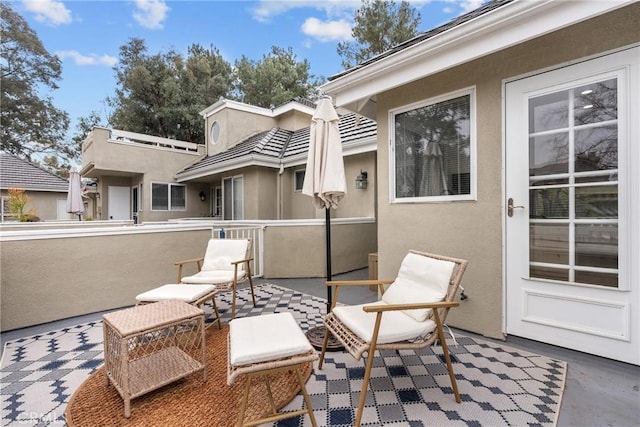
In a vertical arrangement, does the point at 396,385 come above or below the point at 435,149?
below

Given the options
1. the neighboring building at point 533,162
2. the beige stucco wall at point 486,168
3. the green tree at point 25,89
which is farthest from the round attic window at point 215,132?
the green tree at point 25,89

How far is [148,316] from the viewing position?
8.02 ft

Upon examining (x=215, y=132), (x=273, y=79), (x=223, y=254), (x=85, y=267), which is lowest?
(x=85, y=267)

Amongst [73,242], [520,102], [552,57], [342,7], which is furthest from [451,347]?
[342,7]

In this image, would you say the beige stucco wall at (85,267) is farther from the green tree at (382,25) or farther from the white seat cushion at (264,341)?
the green tree at (382,25)

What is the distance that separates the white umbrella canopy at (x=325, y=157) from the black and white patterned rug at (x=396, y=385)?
5.85 ft

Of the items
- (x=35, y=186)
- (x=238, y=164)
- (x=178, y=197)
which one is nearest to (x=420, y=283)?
(x=238, y=164)

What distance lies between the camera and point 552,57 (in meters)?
2.86

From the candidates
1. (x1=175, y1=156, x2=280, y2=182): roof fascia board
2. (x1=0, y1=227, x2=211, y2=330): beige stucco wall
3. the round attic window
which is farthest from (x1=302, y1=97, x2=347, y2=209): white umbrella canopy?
the round attic window

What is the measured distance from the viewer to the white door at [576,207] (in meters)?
2.51

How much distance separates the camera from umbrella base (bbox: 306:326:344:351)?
3.03 metres

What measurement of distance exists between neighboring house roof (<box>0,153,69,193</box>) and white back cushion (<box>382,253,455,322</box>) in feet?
61.4

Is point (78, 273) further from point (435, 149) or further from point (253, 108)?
point (253, 108)

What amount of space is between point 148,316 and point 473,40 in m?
4.08
